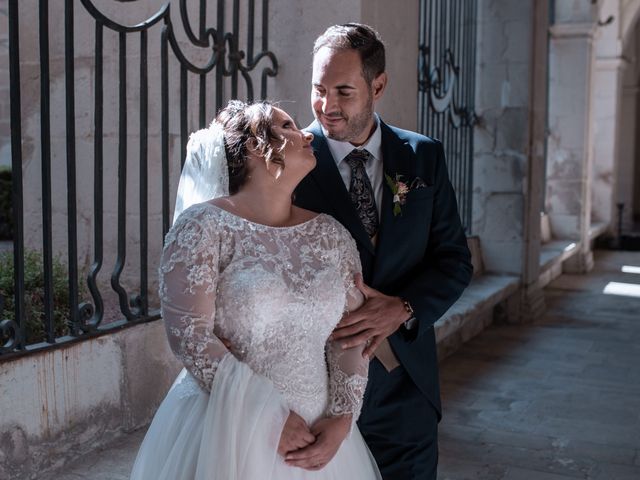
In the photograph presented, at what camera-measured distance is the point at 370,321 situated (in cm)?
211

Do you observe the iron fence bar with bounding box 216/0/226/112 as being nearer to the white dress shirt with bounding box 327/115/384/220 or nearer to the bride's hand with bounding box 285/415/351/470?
the white dress shirt with bounding box 327/115/384/220

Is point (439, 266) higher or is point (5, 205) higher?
point (439, 266)

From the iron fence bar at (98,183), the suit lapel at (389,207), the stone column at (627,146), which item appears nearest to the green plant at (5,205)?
the iron fence bar at (98,183)

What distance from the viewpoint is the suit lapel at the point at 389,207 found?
224cm

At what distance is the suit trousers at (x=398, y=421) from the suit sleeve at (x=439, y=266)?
175 mm

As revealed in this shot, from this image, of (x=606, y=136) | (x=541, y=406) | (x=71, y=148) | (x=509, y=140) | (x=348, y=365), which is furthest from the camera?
(x=606, y=136)

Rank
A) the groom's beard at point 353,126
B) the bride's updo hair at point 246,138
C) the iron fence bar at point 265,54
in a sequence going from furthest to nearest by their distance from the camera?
the iron fence bar at point 265,54, the groom's beard at point 353,126, the bride's updo hair at point 246,138

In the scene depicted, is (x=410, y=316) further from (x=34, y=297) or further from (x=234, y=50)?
(x=234, y=50)

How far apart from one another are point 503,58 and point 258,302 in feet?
18.8

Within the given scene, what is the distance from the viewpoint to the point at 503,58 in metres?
7.04

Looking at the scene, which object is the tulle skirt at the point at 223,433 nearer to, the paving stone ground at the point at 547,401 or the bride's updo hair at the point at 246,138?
the bride's updo hair at the point at 246,138

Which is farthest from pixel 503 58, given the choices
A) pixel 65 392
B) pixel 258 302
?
pixel 258 302

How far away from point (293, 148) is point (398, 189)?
389 millimetres

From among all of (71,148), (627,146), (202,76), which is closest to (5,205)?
(202,76)
